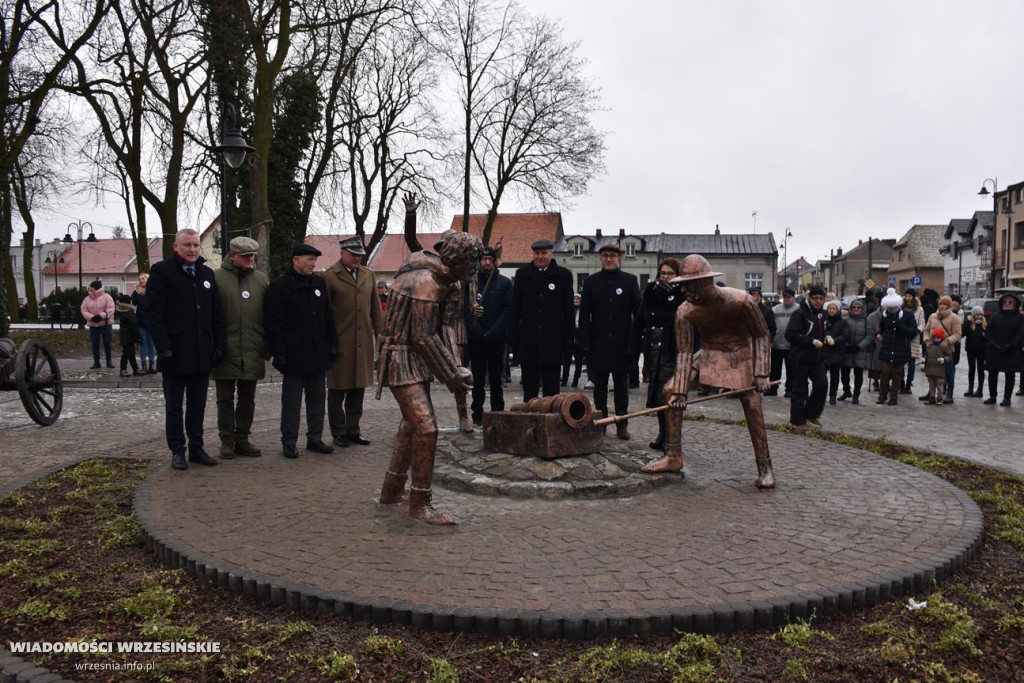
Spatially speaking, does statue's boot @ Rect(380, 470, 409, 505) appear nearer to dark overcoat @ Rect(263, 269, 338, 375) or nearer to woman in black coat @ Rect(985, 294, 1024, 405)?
dark overcoat @ Rect(263, 269, 338, 375)

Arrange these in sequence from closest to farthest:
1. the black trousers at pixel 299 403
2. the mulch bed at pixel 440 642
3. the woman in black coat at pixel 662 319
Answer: the mulch bed at pixel 440 642
the woman in black coat at pixel 662 319
the black trousers at pixel 299 403

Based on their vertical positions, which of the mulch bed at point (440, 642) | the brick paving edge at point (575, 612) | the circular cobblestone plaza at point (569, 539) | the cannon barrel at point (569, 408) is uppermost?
the cannon barrel at point (569, 408)

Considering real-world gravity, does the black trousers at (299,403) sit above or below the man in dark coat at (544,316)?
below

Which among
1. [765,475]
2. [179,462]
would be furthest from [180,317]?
[765,475]

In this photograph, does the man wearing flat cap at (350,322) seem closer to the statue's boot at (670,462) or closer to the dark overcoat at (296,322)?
the dark overcoat at (296,322)

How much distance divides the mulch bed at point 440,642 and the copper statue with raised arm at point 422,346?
1.49 meters

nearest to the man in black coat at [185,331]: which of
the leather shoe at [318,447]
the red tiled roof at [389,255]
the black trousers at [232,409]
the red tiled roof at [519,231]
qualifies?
the black trousers at [232,409]

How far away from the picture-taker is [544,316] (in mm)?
8016

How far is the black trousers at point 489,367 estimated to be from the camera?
8.88 m

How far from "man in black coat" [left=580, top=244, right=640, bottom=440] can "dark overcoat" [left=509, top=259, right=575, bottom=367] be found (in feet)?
0.73

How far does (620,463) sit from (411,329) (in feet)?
7.86

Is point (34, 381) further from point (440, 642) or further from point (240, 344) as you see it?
point (440, 642)

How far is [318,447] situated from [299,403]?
1.59 ft

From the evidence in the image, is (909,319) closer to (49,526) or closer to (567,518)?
(567,518)
